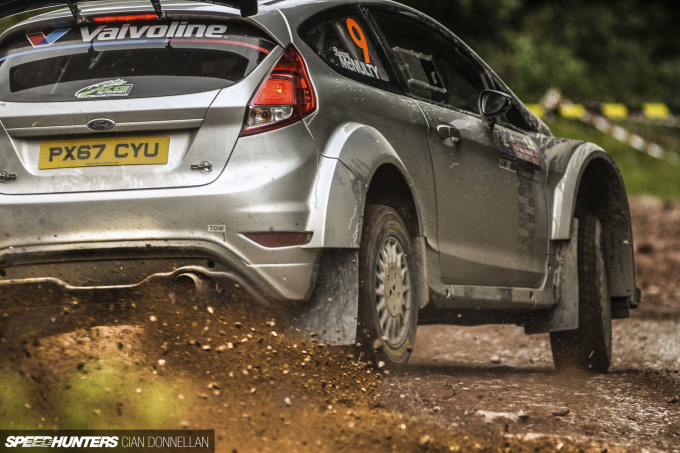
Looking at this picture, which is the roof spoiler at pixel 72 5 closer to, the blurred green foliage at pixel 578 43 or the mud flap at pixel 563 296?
the mud flap at pixel 563 296

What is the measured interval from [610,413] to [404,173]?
1.37 m

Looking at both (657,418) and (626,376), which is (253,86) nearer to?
(657,418)

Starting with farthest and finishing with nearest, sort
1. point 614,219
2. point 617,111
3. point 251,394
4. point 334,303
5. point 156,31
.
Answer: point 617,111
point 614,219
point 156,31
point 334,303
point 251,394

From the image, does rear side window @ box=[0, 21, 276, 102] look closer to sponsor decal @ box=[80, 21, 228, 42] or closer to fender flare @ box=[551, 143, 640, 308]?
sponsor decal @ box=[80, 21, 228, 42]

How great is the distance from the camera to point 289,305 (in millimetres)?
4574

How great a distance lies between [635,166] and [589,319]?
62.0 feet

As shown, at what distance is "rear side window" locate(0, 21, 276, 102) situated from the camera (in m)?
4.57

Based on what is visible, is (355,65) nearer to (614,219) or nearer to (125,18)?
(125,18)

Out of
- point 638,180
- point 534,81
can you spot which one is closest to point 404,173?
point 638,180

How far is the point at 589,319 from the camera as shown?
22.0 ft

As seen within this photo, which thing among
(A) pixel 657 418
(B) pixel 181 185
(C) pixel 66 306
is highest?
(B) pixel 181 185

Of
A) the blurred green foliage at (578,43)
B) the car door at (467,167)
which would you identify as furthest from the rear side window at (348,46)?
the blurred green foliage at (578,43)

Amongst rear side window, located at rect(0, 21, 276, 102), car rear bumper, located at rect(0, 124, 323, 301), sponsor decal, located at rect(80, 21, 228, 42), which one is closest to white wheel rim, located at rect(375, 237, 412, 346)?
car rear bumper, located at rect(0, 124, 323, 301)

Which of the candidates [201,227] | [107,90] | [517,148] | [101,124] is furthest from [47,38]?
[517,148]
